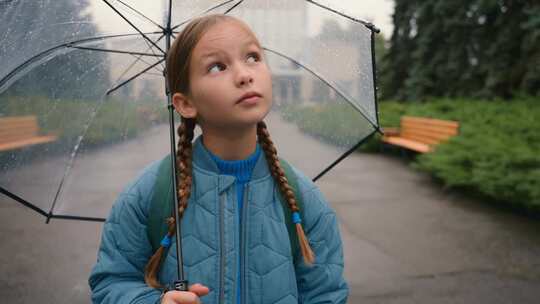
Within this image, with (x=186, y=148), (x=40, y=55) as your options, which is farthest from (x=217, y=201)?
(x=40, y=55)

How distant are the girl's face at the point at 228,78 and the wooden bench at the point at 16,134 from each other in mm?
887

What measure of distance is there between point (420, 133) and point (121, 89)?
9842mm

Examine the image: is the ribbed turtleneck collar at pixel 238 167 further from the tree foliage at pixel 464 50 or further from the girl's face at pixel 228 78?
the tree foliage at pixel 464 50

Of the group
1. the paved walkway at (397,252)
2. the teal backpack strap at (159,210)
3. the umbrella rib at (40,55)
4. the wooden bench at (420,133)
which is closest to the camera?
Result: the teal backpack strap at (159,210)

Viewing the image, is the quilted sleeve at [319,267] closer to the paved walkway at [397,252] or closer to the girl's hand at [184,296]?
the girl's hand at [184,296]

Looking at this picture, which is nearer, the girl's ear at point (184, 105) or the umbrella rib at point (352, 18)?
the girl's ear at point (184, 105)

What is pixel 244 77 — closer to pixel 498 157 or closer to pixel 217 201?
pixel 217 201

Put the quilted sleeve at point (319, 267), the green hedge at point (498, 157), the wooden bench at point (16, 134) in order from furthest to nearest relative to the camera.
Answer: the green hedge at point (498, 157) → the wooden bench at point (16, 134) → the quilted sleeve at point (319, 267)

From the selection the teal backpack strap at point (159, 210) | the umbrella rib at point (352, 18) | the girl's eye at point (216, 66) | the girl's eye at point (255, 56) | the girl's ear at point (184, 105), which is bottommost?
the teal backpack strap at point (159, 210)

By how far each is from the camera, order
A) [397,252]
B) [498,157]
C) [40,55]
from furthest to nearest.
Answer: [498,157], [397,252], [40,55]

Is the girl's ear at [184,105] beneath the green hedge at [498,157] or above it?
above

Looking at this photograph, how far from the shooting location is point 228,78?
4.81 feet

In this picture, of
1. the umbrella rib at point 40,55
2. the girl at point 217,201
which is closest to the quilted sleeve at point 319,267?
the girl at point 217,201

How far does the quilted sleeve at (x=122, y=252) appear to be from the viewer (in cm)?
156
